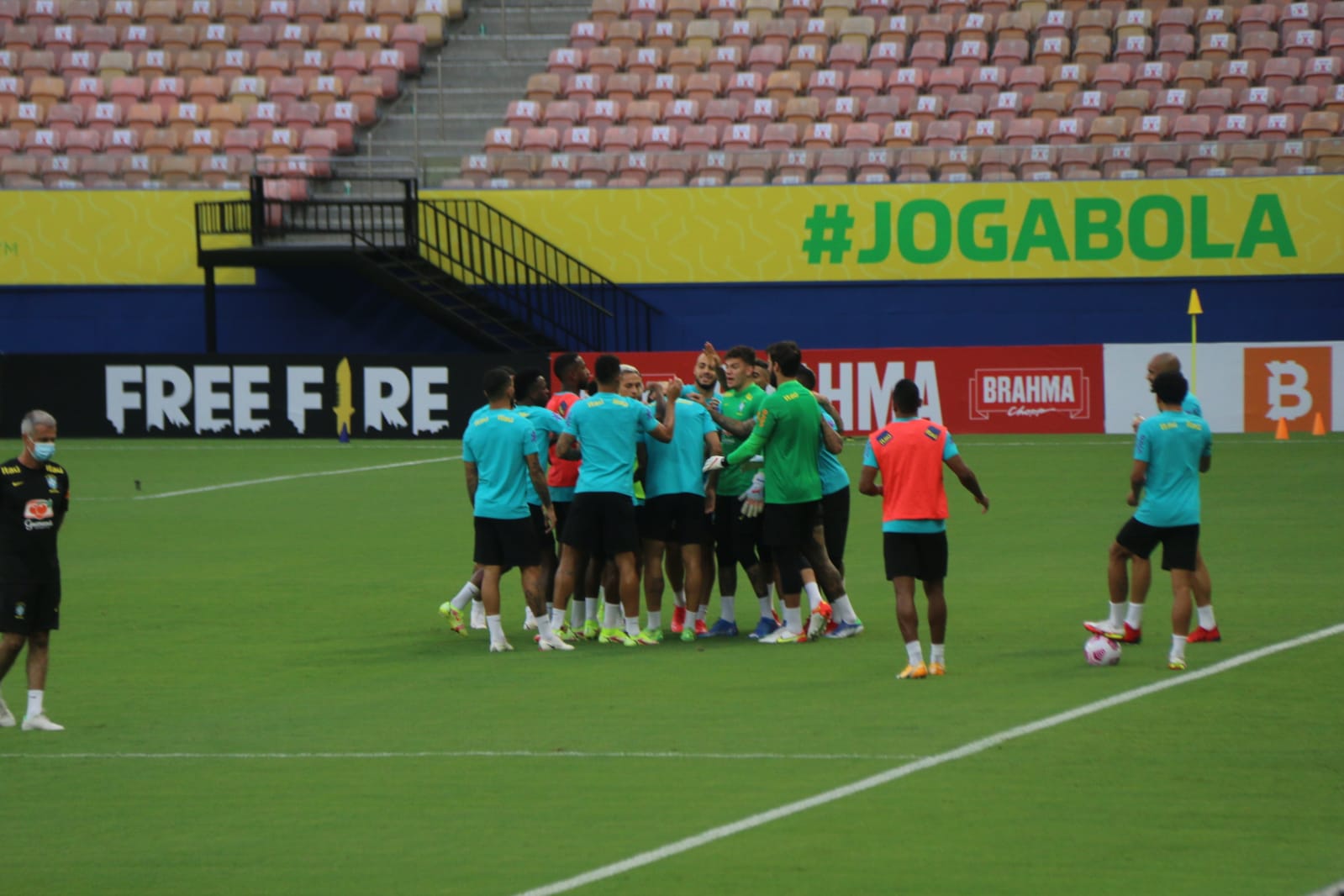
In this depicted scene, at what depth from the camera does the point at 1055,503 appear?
69.5 feet

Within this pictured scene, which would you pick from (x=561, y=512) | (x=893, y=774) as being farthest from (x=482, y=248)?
(x=893, y=774)

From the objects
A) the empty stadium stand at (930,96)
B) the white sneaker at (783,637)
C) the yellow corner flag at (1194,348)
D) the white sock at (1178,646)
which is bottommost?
the white sneaker at (783,637)

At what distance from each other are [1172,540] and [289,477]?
56.6ft

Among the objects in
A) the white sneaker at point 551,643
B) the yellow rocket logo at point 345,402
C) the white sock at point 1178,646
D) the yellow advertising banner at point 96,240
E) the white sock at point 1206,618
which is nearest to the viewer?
the white sock at point 1178,646

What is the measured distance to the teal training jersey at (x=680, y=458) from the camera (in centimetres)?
1276

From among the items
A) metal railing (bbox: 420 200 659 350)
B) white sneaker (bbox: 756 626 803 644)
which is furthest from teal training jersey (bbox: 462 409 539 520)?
metal railing (bbox: 420 200 659 350)

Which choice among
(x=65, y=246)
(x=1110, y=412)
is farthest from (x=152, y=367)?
(x=1110, y=412)

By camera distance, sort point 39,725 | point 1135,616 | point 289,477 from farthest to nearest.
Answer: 1. point 289,477
2. point 1135,616
3. point 39,725

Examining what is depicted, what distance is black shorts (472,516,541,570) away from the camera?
40.4 feet

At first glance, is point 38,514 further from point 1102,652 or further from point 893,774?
point 1102,652

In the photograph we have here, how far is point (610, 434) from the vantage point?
40.9 ft

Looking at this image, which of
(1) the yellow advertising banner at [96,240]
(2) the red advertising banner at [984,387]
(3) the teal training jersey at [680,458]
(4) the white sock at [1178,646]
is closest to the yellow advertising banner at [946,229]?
(2) the red advertising banner at [984,387]

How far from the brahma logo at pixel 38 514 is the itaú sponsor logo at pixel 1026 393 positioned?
22.9 meters

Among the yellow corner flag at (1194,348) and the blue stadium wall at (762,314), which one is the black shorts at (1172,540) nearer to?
the yellow corner flag at (1194,348)
